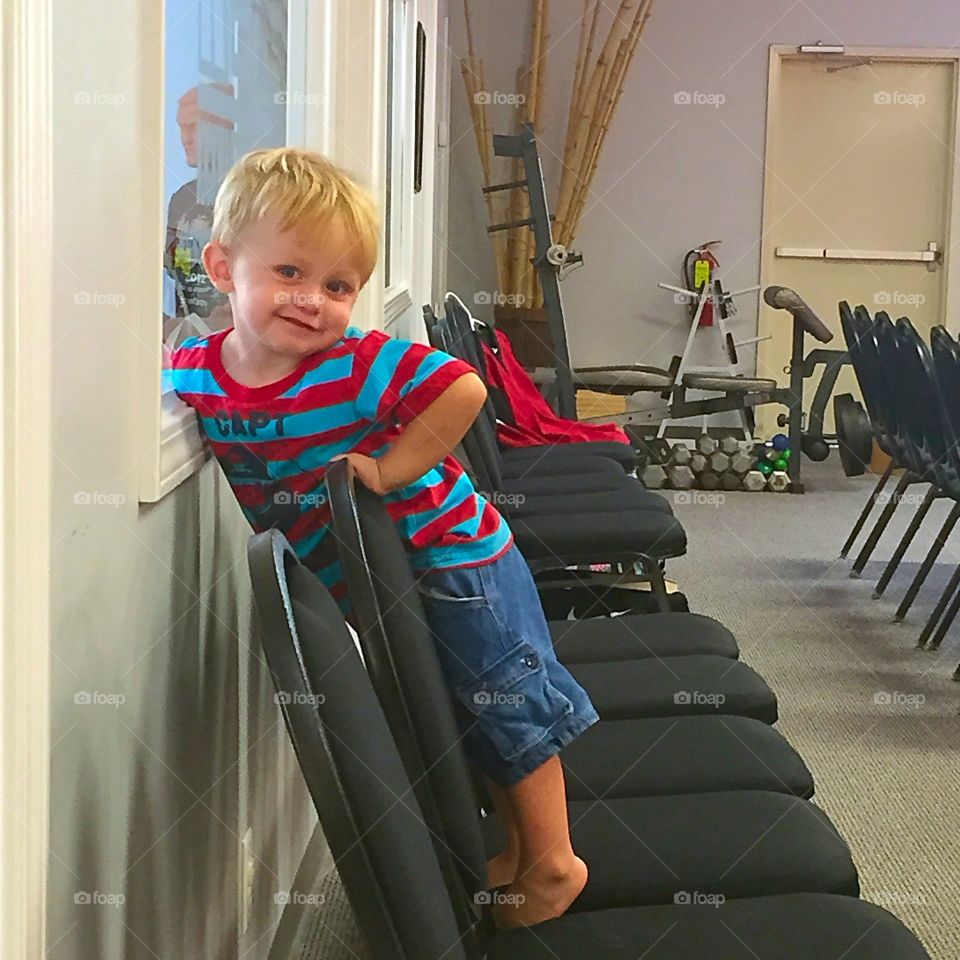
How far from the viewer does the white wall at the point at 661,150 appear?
22.3 ft

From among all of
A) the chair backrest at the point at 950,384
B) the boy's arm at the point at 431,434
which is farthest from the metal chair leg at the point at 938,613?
the boy's arm at the point at 431,434

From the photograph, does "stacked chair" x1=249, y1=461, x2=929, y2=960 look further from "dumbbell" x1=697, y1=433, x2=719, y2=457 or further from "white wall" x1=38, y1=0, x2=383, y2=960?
"dumbbell" x1=697, y1=433, x2=719, y2=457

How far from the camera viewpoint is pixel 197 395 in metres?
1.38

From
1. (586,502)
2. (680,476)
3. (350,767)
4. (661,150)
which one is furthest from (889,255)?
(350,767)

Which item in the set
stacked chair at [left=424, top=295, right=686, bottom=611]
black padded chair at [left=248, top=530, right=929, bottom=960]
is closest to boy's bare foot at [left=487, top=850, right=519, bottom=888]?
black padded chair at [left=248, top=530, right=929, bottom=960]

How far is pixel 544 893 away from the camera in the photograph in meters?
1.35

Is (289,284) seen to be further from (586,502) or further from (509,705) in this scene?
(586,502)

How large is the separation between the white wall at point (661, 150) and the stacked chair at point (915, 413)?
2.35 meters

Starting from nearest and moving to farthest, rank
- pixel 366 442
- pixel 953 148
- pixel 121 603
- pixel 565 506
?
pixel 121 603 → pixel 366 442 → pixel 565 506 → pixel 953 148

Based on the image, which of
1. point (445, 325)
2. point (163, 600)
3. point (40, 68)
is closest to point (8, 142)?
point (40, 68)

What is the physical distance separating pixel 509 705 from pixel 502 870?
0.18 m

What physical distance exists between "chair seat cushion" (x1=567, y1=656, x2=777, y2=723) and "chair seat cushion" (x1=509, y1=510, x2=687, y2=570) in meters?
0.83

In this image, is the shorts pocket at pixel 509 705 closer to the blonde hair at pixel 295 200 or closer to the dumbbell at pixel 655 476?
the blonde hair at pixel 295 200

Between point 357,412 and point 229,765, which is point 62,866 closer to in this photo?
point 357,412
